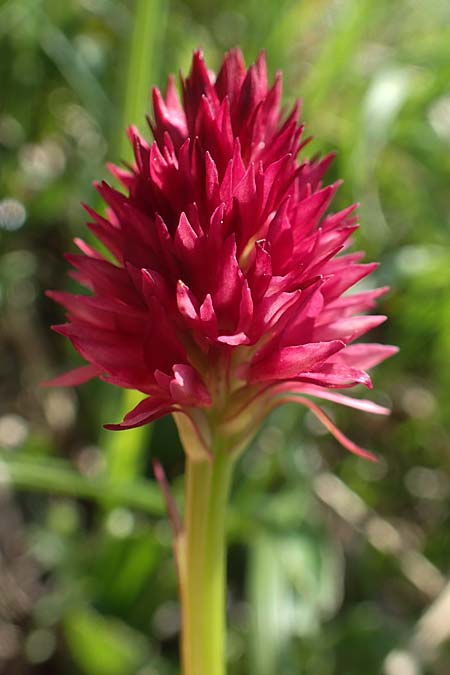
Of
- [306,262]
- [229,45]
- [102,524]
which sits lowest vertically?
[102,524]

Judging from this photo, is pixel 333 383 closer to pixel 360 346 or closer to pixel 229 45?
pixel 360 346

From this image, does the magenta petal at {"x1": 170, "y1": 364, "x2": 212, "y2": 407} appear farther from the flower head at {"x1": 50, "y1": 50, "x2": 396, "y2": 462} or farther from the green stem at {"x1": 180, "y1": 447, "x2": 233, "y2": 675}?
the green stem at {"x1": 180, "y1": 447, "x2": 233, "y2": 675}

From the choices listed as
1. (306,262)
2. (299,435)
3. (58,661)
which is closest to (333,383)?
(306,262)

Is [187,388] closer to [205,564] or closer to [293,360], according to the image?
[293,360]

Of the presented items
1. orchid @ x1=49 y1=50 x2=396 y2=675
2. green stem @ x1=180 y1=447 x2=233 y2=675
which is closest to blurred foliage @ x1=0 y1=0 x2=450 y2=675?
green stem @ x1=180 y1=447 x2=233 y2=675

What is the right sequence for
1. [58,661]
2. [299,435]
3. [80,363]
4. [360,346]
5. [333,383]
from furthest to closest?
[80,363]
[299,435]
[58,661]
[360,346]
[333,383]

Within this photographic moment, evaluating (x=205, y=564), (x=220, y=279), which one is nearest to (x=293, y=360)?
(x=220, y=279)
